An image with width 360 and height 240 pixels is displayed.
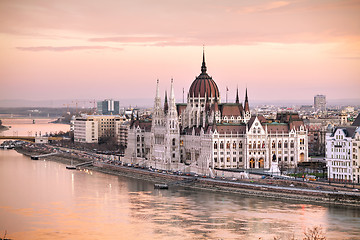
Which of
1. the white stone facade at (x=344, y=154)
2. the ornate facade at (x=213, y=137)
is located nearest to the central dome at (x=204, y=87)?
the ornate facade at (x=213, y=137)

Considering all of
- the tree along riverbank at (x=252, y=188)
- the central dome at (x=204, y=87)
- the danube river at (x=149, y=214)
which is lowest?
the danube river at (x=149, y=214)

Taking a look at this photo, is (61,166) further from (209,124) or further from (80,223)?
(80,223)

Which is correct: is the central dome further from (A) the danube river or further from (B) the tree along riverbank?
(A) the danube river

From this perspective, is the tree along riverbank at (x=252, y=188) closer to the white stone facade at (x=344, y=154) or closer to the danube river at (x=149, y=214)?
the danube river at (x=149, y=214)

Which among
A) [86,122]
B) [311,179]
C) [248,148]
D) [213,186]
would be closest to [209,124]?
[248,148]

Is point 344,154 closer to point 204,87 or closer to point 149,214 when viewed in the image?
point 149,214

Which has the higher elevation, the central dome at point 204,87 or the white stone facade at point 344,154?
the central dome at point 204,87

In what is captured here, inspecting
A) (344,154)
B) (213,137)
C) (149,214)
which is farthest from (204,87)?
(149,214)

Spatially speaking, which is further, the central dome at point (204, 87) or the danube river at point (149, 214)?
the central dome at point (204, 87)
